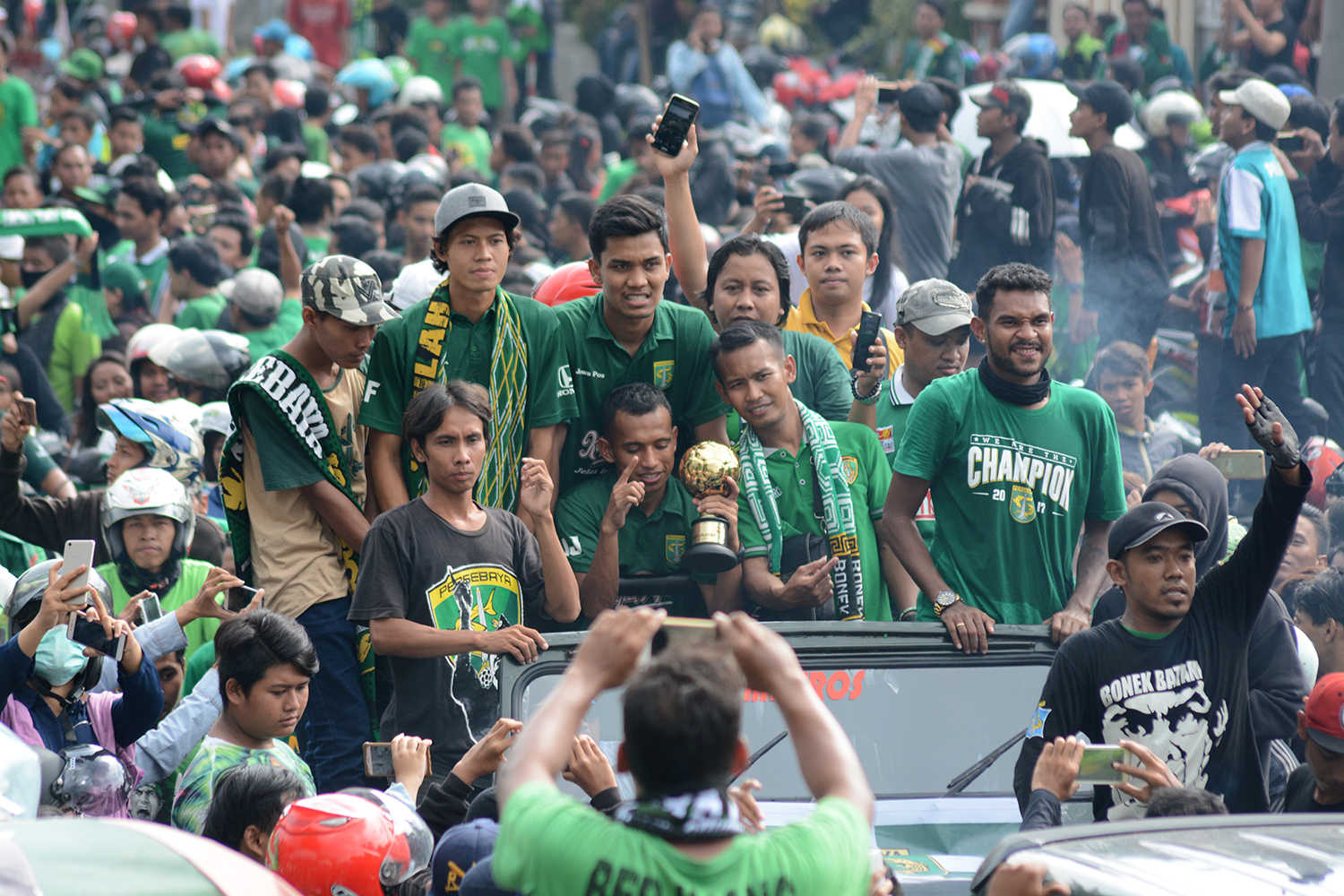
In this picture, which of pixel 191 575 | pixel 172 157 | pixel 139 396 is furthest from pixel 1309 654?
pixel 172 157

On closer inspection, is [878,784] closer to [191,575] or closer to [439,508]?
[439,508]

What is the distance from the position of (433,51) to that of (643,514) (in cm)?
1289

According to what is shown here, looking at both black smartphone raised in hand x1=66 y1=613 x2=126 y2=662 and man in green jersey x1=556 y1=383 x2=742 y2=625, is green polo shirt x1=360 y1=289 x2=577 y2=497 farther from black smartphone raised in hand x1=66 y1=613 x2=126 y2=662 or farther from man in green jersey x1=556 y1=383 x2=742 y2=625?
black smartphone raised in hand x1=66 y1=613 x2=126 y2=662

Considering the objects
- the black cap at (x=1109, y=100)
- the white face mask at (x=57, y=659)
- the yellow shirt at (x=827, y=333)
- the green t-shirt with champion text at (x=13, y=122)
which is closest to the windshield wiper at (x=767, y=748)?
the white face mask at (x=57, y=659)

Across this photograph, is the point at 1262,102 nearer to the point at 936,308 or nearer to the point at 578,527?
the point at 936,308

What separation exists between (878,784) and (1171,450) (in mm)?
4296

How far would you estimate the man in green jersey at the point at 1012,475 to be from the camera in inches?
192

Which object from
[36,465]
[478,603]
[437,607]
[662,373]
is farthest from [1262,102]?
[36,465]

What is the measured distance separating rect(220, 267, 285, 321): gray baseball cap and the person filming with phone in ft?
11.2

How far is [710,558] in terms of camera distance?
4883mm

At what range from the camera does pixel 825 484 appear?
5.26m

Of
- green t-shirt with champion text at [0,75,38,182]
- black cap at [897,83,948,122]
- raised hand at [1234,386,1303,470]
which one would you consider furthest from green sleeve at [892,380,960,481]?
green t-shirt with champion text at [0,75,38,182]

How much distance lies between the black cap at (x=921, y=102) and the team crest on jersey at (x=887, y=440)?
3.77 meters

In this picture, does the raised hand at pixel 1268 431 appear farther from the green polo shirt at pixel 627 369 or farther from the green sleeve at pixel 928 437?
the green polo shirt at pixel 627 369
